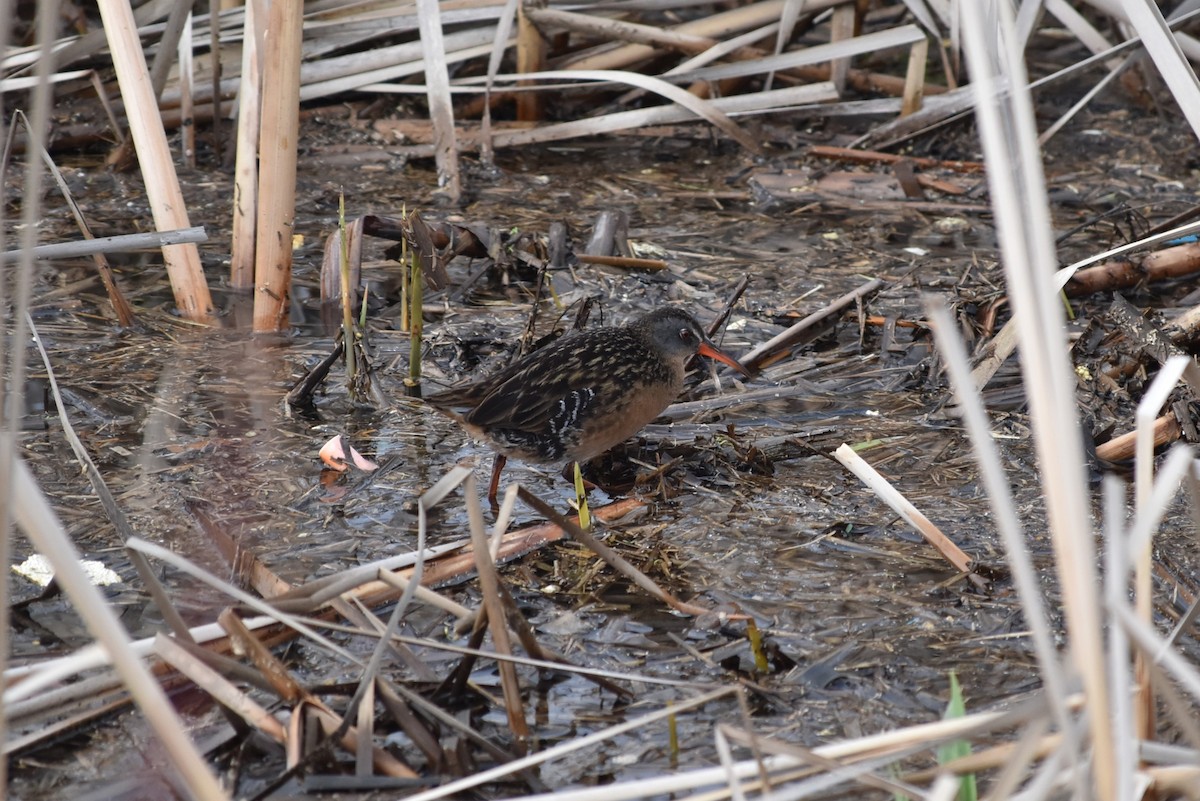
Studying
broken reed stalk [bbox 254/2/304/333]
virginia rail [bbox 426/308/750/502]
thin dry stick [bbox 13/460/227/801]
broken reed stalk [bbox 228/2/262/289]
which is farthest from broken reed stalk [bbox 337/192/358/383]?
thin dry stick [bbox 13/460/227/801]

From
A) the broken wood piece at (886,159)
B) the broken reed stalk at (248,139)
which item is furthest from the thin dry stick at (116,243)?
the broken wood piece at (886,159)

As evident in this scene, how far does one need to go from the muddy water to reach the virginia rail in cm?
19

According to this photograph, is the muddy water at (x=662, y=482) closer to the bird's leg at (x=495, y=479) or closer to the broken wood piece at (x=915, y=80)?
the bird's leg at (x=495, y=479)

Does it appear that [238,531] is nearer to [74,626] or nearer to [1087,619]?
[74,626]

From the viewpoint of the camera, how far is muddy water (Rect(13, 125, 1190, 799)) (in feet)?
9.83

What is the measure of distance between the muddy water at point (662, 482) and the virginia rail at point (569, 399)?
191mm

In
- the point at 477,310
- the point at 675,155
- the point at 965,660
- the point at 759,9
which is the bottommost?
the point at 965,660

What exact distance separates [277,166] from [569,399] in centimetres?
153

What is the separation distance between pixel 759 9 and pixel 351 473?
431 centimetres

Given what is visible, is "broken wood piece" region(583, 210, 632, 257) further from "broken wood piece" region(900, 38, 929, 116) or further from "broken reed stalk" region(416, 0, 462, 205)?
"broken wood piece" region(900, 38, 929, 116)

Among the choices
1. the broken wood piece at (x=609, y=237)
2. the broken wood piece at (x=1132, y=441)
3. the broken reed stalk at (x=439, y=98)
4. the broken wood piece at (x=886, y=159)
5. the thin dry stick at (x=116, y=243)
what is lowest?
the broken wood piece at (x=1132, y=441)

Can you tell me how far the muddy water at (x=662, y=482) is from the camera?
118 inches

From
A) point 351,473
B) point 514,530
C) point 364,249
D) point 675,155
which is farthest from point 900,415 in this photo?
point 675,155

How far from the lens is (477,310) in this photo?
5.43m
